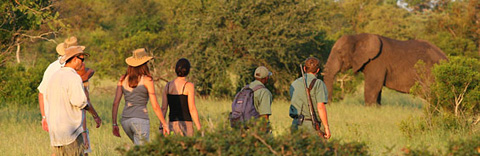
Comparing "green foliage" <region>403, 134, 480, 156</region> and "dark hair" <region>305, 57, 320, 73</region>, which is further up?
"dark hair" <region>305, 57, 320, 73</region>

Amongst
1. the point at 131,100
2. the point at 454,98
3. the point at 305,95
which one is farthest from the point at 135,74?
the point at 454,98

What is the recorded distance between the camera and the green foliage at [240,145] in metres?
5.30

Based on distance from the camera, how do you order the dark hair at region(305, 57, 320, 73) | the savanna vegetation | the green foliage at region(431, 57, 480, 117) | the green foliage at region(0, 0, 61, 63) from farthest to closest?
the green foliage at region(431, 57, 480, 117) → the green foliage at region(0, 0, 61, 63) → the savanna vegetation → the dark hair at region(305, 57, 320, 73)

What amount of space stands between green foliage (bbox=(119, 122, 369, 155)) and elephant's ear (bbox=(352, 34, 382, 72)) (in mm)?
14542

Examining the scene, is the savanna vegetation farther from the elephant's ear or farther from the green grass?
the elephant's ear

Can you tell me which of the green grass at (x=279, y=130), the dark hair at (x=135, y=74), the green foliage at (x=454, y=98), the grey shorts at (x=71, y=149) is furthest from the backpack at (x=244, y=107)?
the green foliage at (x=454, y=98)

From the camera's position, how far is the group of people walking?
6.32 meters

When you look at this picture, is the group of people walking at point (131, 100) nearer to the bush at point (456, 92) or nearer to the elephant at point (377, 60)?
the bush at point (456, 92)

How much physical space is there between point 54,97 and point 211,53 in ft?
47.6

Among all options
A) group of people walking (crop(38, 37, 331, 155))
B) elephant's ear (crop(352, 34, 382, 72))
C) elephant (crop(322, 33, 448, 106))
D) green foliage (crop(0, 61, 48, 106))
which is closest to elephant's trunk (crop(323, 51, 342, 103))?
elephant (crop(322, 33, 448, 106))

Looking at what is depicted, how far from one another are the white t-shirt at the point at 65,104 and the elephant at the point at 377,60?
13860 mm

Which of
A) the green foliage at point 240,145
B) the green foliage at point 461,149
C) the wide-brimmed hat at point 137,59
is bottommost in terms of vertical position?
the green foliage at point 461,149

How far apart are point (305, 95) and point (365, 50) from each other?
12.4 metres

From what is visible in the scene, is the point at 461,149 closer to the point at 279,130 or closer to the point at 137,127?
the point at 137,127
